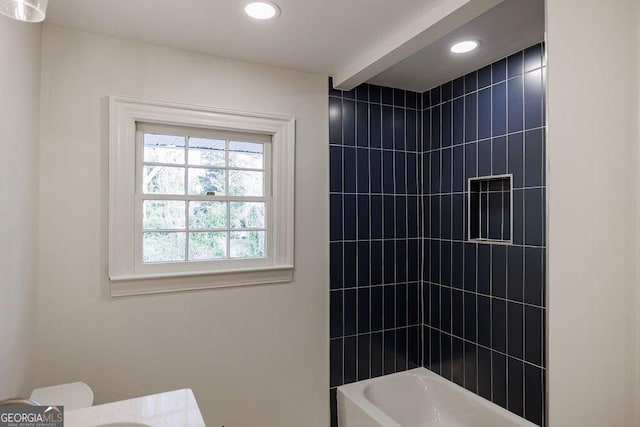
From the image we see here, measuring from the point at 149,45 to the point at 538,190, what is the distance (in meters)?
2.32

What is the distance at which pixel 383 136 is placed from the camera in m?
2.75

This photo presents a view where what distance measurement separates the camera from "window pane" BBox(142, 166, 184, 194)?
2113 mm

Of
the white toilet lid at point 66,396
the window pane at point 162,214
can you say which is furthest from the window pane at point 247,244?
the white toilet lid at point 66,396

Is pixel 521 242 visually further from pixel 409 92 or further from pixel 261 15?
pixel 261 15

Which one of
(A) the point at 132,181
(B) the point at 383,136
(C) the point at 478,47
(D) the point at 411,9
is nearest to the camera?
(D) the point at 411,9

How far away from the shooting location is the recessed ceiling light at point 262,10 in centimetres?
167

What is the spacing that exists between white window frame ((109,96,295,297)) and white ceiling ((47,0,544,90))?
0.36 metres

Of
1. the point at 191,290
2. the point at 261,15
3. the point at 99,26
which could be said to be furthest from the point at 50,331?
the point at 261,15

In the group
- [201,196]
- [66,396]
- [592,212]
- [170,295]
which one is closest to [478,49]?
[592,212]

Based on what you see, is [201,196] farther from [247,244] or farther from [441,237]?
[441,237]

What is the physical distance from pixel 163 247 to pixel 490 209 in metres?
2.11

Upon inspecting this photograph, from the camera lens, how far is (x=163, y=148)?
7.09ft

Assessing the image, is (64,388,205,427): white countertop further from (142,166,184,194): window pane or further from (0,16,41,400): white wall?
(142,166,184,194): window pane

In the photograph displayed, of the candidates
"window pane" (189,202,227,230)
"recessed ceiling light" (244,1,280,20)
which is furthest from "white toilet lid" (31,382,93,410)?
"recessed ceiling light" (244,1,280,20)
